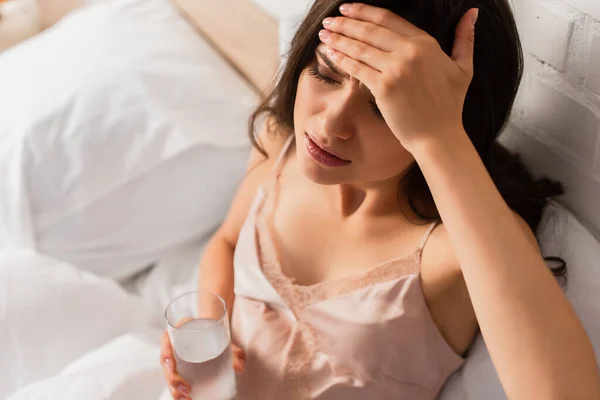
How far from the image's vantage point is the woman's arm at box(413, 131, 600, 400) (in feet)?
2.29

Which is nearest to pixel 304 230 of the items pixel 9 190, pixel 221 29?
pixel 9 190

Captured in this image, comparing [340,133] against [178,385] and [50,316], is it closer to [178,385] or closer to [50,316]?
[178,385]

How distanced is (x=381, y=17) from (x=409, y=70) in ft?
0.29

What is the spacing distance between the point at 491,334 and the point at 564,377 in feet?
0.27

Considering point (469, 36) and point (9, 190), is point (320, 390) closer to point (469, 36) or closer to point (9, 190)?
point (469, 36)

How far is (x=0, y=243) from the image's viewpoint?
1479 millimetres

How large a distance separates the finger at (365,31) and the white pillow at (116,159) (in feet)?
2.38

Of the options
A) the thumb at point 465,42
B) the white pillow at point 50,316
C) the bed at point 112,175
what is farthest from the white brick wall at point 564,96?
the white pillow at point 50,316

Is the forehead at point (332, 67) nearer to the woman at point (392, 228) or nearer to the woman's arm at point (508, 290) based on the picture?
the woman at point (392, 228)

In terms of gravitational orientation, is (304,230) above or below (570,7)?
below

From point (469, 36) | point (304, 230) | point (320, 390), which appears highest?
point (469, 36)

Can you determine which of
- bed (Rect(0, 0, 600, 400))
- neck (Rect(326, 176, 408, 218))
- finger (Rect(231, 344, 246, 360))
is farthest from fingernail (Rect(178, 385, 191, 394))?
neck (Rect(326, 176, 408, 218))

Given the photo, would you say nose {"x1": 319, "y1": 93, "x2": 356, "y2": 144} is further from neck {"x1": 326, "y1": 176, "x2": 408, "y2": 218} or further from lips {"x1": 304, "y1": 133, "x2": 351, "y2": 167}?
neck {"x1": 326, "y1": 176, "x2": 408, "y2": 218}

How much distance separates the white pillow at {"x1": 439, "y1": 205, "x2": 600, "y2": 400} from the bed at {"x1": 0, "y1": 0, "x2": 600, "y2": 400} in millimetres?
592
